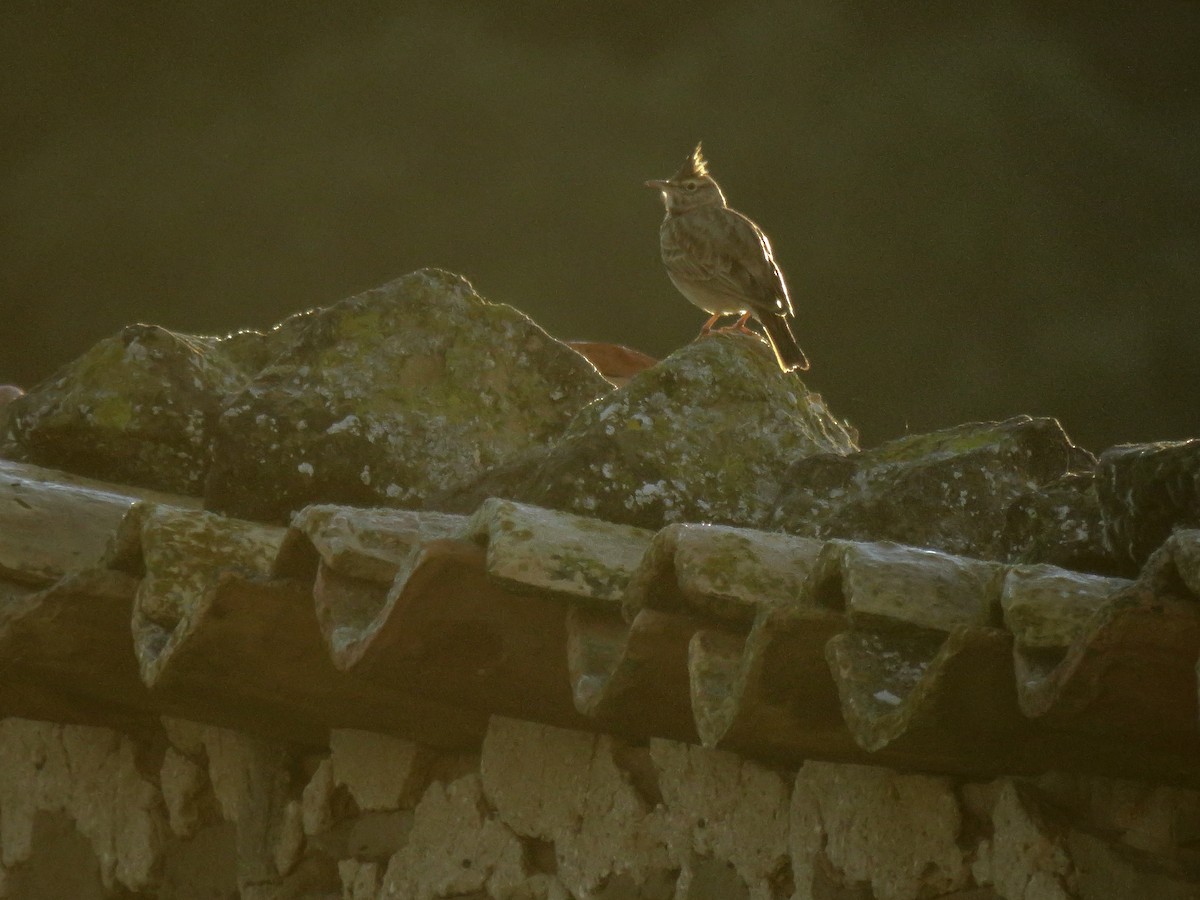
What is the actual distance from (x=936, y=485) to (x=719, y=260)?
3310 millimetres

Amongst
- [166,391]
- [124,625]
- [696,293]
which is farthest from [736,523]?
[696,293]

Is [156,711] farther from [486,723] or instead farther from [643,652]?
[643,652]

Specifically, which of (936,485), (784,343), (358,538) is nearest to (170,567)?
(358,538)

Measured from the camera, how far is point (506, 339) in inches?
135

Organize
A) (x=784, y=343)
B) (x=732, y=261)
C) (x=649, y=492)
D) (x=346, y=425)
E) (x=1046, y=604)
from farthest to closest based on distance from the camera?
(x=732, y=261)
(x=784, y=343)
(x=346, y=425)
(x=649, y=492)
(x=1046, y=604)

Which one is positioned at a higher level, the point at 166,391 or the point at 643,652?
the point at 166,391

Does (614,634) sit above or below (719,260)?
below

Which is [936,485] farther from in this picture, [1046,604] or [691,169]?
[691,169]

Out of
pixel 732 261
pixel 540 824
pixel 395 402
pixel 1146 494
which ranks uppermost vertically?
pixel 732 261

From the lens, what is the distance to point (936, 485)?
97.2 inches

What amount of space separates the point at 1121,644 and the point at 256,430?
2.01m

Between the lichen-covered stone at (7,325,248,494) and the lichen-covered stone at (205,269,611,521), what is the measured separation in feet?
0.92

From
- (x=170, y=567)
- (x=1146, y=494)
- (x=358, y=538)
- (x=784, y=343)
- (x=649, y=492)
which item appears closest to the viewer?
(x=1146, y=494)

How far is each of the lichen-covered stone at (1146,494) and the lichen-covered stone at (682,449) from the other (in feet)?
2.32
